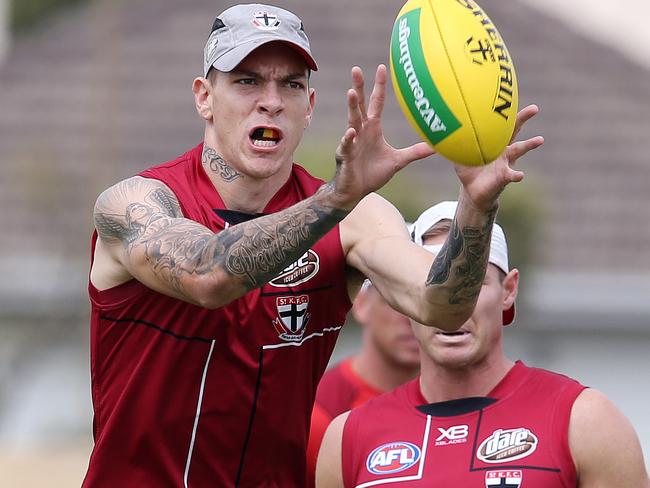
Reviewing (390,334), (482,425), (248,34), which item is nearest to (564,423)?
(482,425)

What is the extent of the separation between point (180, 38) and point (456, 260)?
1822 centimetres

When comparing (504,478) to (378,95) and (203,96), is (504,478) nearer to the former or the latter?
(378,95)

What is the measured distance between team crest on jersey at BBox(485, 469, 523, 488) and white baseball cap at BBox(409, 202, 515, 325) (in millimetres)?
848

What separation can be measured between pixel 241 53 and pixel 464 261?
114 cm

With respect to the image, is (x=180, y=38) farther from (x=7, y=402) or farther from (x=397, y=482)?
(x=397, y=482)

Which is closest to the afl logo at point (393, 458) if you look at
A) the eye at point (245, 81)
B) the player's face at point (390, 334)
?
the eye at point (245, 81)

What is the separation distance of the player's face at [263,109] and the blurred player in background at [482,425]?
78cm

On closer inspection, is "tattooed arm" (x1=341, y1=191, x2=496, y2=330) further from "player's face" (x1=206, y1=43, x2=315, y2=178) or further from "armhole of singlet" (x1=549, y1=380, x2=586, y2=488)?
"armhole of singlet" (x1=549, y1=380, x2=586, y2=488)

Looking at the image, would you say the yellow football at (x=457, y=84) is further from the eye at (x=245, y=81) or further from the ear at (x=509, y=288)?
the ear at (x=509, y=288)

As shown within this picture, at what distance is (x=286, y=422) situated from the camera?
537 centimetres

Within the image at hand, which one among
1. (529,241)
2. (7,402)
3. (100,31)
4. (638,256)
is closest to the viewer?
(529,241)

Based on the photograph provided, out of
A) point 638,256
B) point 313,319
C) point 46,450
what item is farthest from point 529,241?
point 313,319

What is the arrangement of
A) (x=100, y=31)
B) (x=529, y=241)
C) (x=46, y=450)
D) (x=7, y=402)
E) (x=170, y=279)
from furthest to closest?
(x=100, y=31) < (x=7, y=402) < (x=529, y=241) < (x=46, y=450) < (x=170, y=279)

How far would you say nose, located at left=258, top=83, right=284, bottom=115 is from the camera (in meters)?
5.28
